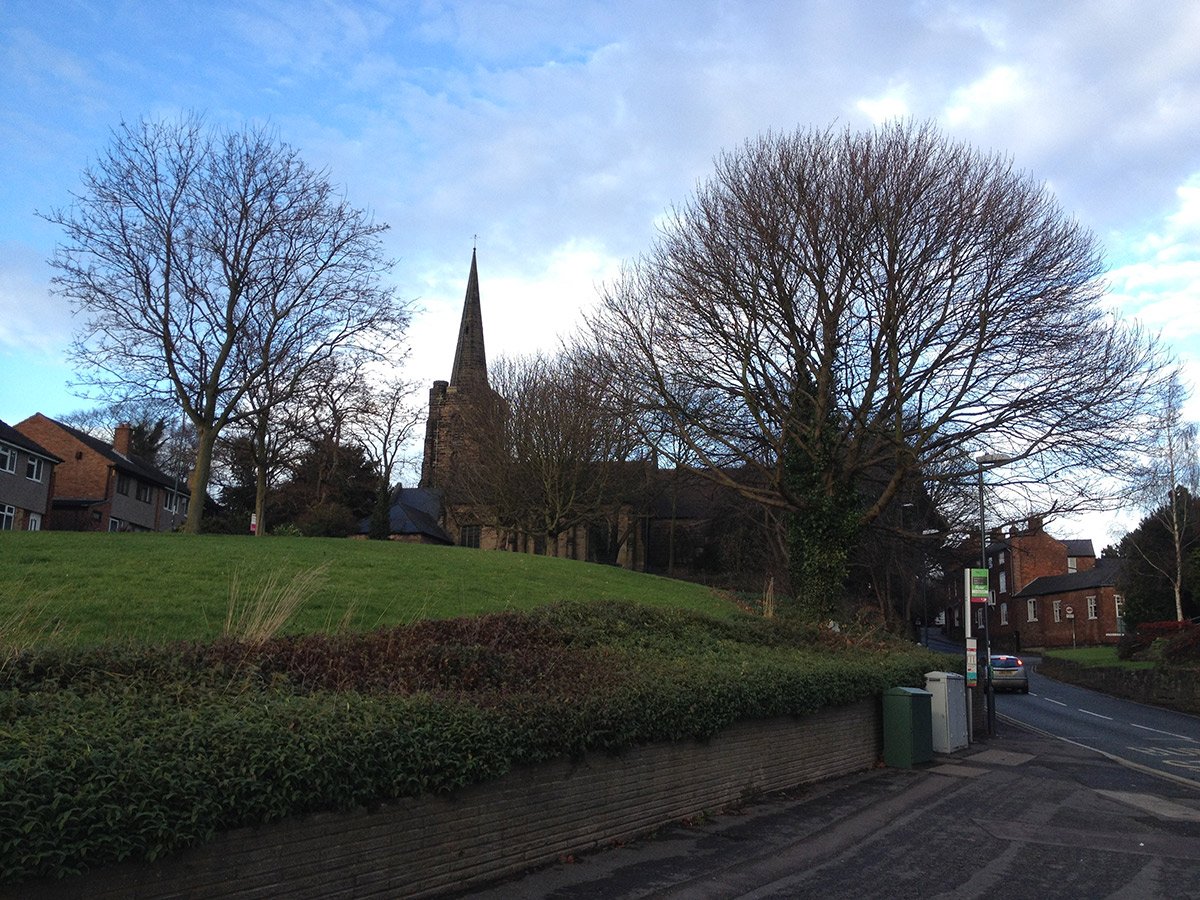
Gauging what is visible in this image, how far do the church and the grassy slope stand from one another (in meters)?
20.1

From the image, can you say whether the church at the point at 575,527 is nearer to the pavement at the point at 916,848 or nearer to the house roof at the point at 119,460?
the house roof at the point at 119,460

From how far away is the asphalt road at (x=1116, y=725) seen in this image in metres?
18.0

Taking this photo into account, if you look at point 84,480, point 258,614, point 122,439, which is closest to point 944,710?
point 258,614

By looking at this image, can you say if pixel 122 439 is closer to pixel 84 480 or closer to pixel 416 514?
pixel 84 480

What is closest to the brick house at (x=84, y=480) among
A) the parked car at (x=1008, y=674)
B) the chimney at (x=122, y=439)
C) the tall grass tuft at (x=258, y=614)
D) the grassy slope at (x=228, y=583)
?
the chimney at (x=122, y=439)

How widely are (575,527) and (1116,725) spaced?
33.3 m

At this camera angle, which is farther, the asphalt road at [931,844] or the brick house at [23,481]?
the brick house at [23,481]

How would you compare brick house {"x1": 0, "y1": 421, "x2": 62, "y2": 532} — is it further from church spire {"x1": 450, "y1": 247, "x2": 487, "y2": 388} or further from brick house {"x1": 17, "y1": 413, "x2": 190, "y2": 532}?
church spire {"x1": 450, "y1": 247, "x2": 487, "y2": 388}

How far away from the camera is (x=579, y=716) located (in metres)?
7.86

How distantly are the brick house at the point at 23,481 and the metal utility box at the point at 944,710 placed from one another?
1569 inches

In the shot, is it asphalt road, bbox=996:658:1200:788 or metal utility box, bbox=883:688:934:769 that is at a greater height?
metal utility box, bbox=883:688:934:769

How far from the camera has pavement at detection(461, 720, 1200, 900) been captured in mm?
7520

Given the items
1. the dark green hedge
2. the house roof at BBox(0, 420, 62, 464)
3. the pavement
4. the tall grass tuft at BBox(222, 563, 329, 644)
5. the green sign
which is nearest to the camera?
the dark green hedge

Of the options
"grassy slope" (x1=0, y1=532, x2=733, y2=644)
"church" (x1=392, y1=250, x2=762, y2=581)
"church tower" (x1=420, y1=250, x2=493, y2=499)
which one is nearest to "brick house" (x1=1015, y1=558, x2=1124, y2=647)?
"church" (x1=392, y1=250, x2=762, y2=581)
